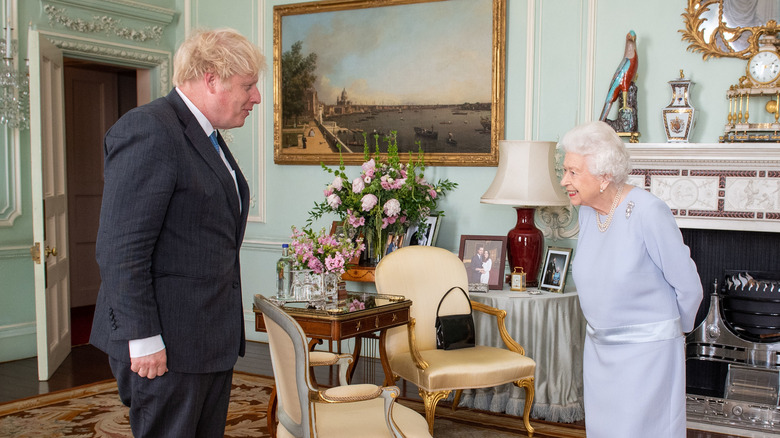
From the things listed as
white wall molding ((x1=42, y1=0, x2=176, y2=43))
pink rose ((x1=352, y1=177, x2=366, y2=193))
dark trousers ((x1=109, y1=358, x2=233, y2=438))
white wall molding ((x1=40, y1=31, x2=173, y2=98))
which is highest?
white wall molding ((x1=42, y1=0, x2=176, y2=43))

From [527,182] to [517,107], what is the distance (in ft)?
2.98

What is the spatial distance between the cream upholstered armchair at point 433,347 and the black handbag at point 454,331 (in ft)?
0.14

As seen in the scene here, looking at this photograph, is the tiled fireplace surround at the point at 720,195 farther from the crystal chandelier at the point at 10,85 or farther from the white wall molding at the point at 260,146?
the crystal chandelier at the point at 10,85

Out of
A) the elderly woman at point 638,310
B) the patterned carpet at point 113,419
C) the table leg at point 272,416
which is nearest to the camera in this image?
the elderly woman at point 638,310

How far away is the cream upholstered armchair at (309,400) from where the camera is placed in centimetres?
252

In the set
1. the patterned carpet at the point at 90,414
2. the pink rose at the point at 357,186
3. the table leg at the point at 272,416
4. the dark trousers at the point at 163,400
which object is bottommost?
the patterned carpet at the point at 90,414

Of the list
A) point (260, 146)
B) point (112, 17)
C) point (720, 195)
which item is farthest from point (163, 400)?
point (112, 17)

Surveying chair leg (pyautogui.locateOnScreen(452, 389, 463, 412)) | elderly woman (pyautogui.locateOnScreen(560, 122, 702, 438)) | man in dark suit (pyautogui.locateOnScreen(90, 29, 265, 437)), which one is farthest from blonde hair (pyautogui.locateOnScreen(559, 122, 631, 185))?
chair leg (pyautogui.locateOnScreen(452, 389, 463, 412))

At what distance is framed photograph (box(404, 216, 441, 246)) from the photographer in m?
5.25

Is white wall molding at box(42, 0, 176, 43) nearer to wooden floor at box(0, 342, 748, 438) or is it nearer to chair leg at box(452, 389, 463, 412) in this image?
wooden floor at box(0, 342, 748, 438)

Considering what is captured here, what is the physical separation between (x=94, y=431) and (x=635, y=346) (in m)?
2.98

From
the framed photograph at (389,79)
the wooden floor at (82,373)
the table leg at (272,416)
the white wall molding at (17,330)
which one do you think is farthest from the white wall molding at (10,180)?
the table leg at (272,416)

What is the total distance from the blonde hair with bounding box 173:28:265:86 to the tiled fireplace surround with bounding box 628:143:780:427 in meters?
3.06

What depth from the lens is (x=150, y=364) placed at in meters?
1.83
